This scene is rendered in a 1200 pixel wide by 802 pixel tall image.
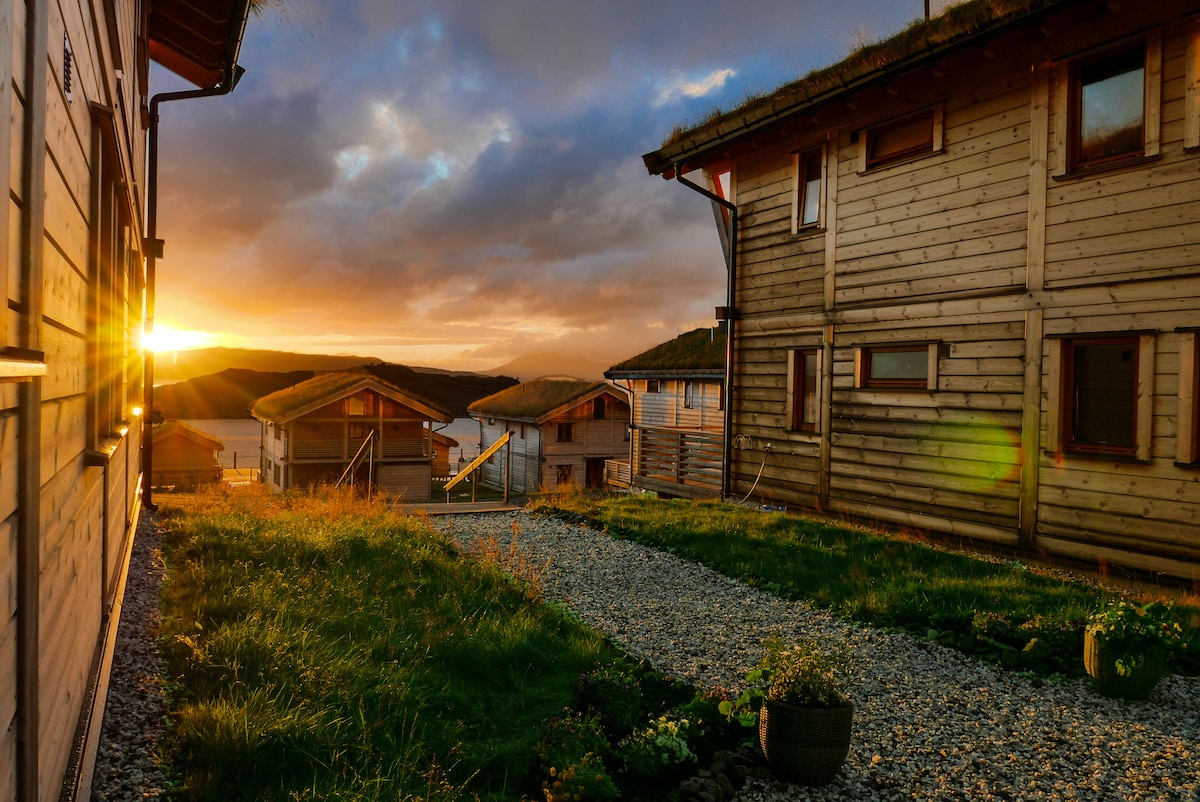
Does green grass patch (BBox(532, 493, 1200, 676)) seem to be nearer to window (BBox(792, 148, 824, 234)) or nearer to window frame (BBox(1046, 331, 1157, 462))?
window frame (BBox(1046, 331, 1157, 462))

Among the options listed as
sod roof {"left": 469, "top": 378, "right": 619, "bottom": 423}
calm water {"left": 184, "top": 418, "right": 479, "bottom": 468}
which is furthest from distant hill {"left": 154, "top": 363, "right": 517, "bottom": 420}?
sod roof {"left": 469, "top": 378, "right": 619, "bottom": 423}

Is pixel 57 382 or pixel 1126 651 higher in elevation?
pixel 57 382

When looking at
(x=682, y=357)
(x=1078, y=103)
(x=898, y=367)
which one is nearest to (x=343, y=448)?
(x=682, y=357)

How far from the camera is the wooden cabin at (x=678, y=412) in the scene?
16.1 m

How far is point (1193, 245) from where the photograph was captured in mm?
7477

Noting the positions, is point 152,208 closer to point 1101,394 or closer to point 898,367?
point 898,367

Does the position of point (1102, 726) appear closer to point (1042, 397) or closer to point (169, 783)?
point (1042, 397)

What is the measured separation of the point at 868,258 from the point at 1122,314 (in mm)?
3772

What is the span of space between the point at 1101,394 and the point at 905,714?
5630 millimetres

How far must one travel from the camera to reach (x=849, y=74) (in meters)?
10.4

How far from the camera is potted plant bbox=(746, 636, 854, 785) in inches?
162

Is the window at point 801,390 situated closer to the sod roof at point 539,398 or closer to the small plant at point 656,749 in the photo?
the small plant at point 656,749

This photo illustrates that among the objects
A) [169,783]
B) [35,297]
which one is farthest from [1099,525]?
[35,297]

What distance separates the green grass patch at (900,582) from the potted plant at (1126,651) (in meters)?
0.46
